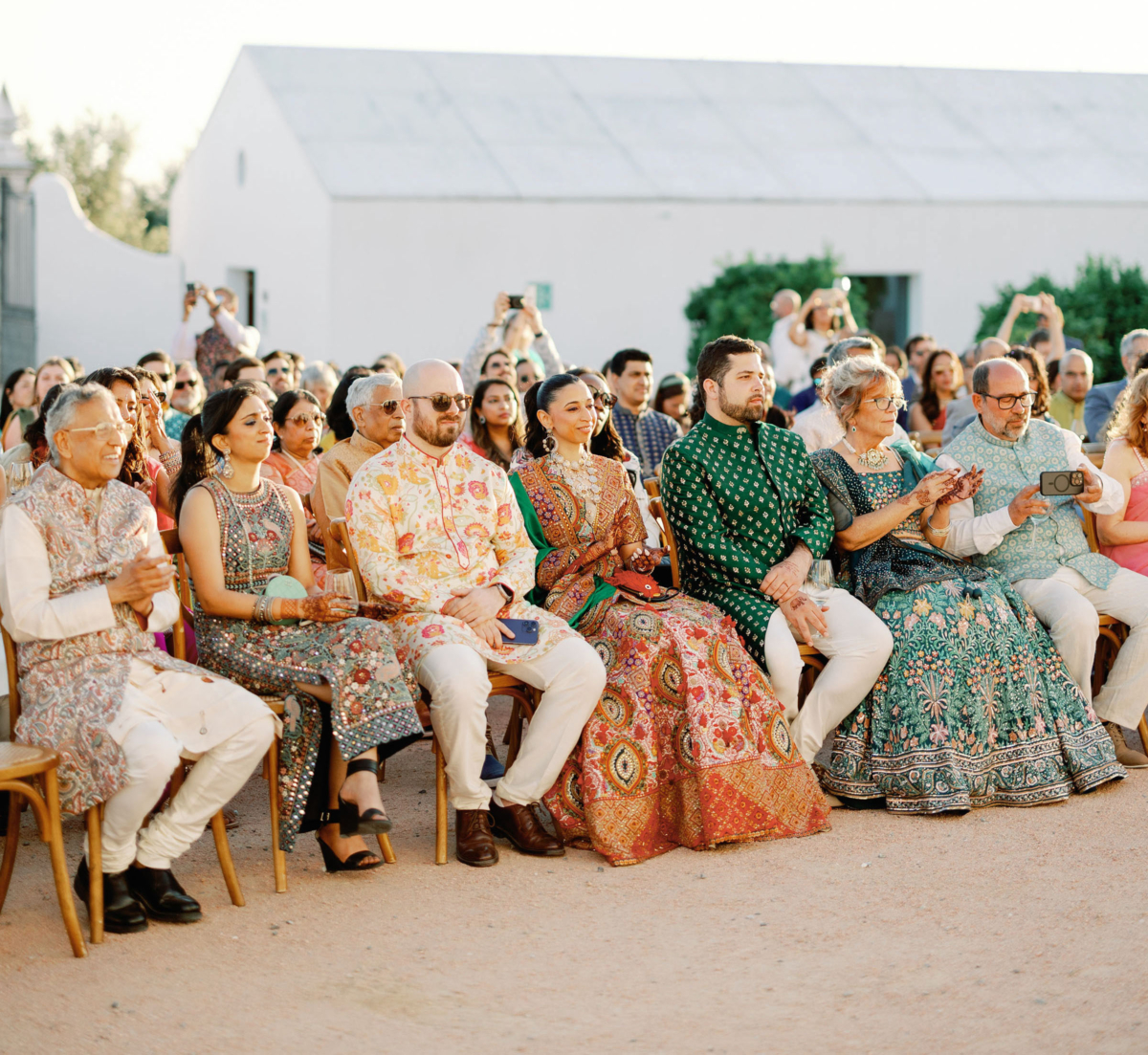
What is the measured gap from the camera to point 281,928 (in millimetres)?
3883

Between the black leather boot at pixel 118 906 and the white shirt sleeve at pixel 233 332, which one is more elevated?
the white shirt sleeve at pixel 233 332

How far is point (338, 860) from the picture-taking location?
4336mm

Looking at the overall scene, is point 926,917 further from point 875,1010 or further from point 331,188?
point 331,188

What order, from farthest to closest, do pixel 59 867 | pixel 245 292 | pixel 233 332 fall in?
pixel 245 292, pixel 233 332, pixel 59 867

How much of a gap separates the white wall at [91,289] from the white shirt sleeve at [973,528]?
16.9 metres

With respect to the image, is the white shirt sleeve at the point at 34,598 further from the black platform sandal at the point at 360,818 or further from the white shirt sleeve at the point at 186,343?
the white shirt sleeve at the point at 186,343

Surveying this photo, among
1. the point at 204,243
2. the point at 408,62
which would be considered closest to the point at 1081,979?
the point at 408,62

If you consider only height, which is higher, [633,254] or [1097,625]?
[633,254]

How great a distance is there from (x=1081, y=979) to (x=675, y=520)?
230 cm

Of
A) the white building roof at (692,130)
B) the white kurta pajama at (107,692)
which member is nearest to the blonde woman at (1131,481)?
the white kurta pajama at (107,692)

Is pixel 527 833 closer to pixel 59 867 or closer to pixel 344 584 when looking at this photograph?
pixel 344 584

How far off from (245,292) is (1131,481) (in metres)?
18.4

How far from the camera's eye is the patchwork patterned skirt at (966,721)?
4922mm

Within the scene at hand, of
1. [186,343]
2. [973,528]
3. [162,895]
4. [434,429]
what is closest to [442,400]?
[434,429]
